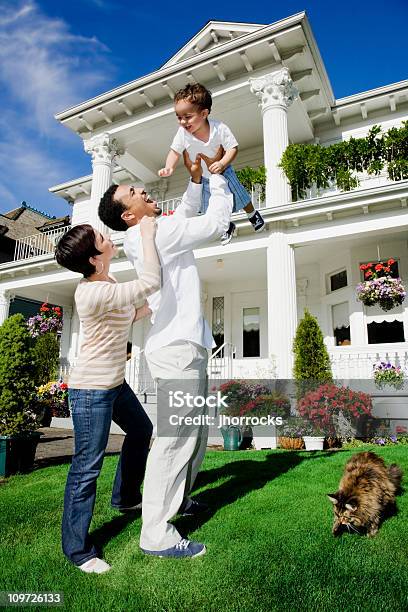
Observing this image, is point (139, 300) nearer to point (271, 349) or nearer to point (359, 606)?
point (359, 606)

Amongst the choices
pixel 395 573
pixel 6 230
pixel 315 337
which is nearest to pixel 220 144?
pixel 395 573

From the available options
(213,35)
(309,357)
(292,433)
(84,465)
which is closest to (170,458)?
(84,465)

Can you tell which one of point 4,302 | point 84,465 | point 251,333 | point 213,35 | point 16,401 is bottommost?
point 84,465

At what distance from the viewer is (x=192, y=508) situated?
276 cm

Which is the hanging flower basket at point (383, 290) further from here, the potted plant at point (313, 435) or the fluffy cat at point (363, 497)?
the fluffy cat at point (363, 497)

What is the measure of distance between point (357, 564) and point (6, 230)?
82.8 ft

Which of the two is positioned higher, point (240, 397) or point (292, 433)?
point (240, 397)

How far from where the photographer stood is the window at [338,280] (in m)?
10.9

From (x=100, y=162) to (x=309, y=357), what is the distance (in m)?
8.60

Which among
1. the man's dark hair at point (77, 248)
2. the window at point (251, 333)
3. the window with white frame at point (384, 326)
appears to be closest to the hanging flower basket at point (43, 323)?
the window at point (251, 333)

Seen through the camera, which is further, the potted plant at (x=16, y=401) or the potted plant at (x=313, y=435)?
the potted plant at (x=313, y=435)

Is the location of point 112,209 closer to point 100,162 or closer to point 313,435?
point 313,435

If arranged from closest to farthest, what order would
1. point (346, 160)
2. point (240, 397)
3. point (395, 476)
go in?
point (395, 476)
point (240, 397)
point (346, 160)

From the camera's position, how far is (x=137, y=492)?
2881mm
